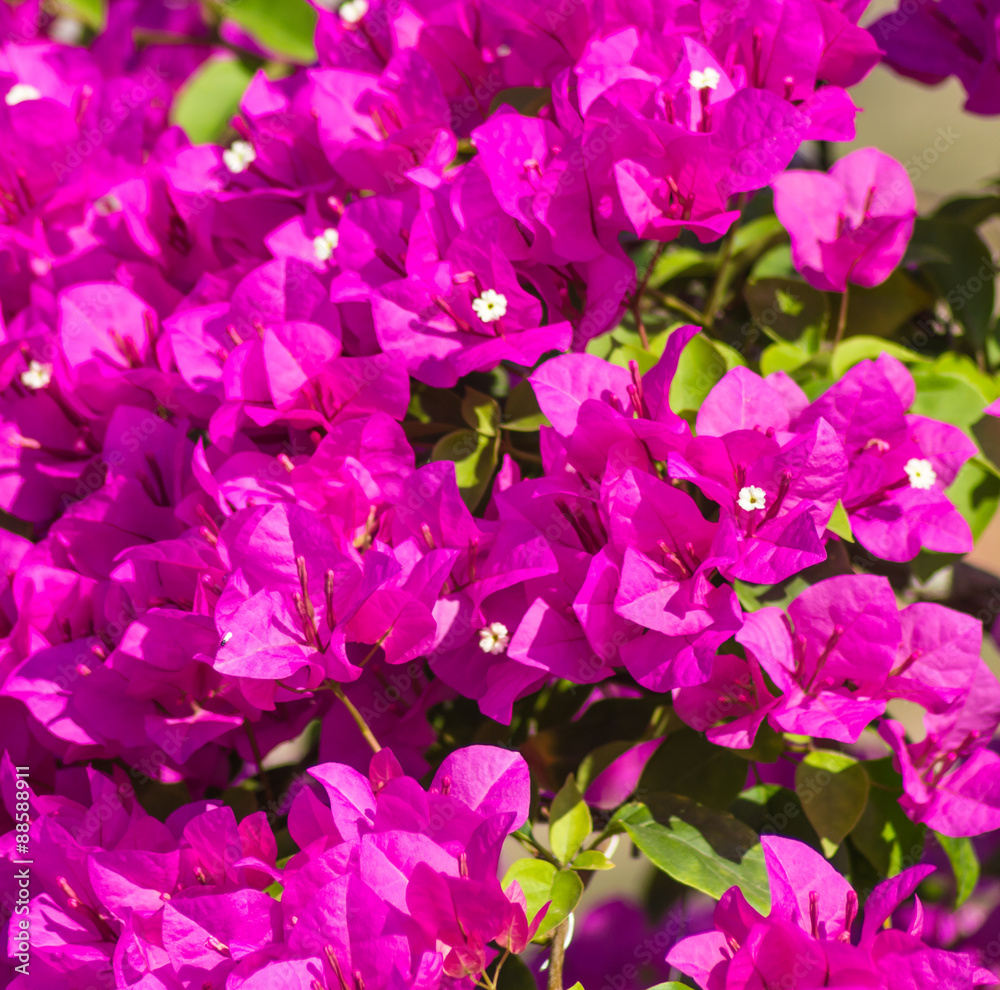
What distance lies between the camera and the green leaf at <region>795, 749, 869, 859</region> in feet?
2.13

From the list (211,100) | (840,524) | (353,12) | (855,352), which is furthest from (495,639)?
(211,100)

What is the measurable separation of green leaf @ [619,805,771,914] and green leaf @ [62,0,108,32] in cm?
112

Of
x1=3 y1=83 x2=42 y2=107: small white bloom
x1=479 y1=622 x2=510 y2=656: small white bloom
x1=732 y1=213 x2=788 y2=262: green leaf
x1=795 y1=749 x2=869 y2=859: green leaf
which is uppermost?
x1=732 y1=213 x2=788 y2=262: green leaf

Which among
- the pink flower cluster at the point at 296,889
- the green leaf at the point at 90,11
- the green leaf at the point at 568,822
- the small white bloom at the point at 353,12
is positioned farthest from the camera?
the green leaf at the point at 90,11

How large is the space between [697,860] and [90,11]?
1177mm

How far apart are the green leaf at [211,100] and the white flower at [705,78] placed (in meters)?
0.57

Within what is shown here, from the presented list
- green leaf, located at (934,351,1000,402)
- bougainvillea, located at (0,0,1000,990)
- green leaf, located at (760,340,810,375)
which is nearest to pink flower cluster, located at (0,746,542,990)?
bougainvillea, located at (0,0,1000,990)

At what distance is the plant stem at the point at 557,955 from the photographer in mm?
596

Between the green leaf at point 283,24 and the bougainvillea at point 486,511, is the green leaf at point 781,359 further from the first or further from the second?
the green leaf at point 283,24

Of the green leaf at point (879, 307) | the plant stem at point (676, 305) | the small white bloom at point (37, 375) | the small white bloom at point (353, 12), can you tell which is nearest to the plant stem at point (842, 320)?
the green leaf at point (879, 307)

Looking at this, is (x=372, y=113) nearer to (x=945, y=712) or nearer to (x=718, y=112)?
(x=718, y=112)

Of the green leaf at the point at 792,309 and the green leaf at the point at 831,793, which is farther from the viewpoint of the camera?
the green leaf at the point at 792,309

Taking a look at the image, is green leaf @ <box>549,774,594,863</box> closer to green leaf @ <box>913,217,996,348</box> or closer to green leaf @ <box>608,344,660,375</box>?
green leaf @ <box>608,344,660,375</box>

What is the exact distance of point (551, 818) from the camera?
0.64 m
